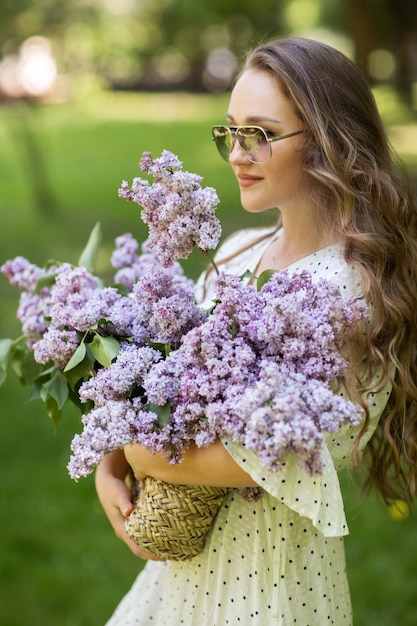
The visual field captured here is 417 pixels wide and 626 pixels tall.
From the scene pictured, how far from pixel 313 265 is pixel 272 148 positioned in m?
0.34

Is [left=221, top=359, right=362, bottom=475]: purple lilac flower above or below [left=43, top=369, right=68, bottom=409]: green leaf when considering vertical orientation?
above

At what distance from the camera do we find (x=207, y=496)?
214cm

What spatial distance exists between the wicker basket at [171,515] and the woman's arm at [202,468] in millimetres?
50

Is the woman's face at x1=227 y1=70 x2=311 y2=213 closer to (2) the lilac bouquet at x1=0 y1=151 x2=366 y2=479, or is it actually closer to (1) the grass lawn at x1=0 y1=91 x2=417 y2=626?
(2) the lilac bouquet at x1=0 y1=151 x2=366 y2=479

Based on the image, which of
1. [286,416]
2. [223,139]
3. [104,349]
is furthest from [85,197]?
[286,416]

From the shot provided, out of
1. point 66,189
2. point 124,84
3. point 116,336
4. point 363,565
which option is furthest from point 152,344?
point 124,84

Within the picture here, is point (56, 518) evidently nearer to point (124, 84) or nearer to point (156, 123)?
point (156, 123)

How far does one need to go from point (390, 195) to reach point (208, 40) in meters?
42.2

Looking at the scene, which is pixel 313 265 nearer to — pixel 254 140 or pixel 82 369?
pixel 254 140

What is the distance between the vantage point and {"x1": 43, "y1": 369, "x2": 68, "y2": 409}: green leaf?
2227 mm

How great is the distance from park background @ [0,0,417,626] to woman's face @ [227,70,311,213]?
1.74ft

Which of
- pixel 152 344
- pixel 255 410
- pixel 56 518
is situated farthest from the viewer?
pixel 56 518

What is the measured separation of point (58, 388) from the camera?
226 cm

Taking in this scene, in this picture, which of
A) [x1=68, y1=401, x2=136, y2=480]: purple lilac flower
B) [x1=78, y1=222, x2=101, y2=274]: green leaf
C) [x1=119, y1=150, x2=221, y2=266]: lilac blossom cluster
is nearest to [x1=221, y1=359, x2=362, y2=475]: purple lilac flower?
[x1=68, y1=401, x2=136, y2=480]: purple lilac flower
